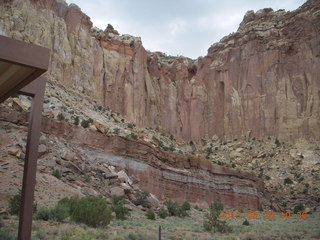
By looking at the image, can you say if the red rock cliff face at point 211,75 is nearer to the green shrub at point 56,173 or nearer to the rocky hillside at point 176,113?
the rocky hillside at point 176,113

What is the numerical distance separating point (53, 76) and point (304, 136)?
121ft

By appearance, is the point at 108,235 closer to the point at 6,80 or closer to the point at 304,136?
the point at 6,80

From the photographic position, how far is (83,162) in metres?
27.6

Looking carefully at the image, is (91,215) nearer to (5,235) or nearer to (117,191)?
(5,235)

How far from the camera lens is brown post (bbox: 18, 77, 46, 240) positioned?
10.3 m

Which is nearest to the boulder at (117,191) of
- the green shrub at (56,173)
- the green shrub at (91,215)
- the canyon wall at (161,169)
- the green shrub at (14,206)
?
the canyon wall at (161,169)

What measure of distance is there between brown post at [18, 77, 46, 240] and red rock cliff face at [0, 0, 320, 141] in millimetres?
37009

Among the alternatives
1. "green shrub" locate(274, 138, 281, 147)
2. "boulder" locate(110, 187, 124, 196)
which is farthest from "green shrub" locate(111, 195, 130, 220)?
"green shrub" locate(274, 138, 281, 147)

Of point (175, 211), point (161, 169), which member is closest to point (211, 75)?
point (161, 169)

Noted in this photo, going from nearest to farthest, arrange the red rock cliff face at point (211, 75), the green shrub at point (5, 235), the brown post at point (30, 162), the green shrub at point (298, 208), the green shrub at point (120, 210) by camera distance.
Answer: the brown post at point (30, 162) → the green shrub at point (5, 235) → the green shrub at point (120, 210) → the green shrub at point (298, 208) → the red rock cliff face at point (211, 75)

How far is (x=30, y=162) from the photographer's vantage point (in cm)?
1096

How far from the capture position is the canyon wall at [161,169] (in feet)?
94.2

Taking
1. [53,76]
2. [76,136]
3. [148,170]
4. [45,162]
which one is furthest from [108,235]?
[53,76]

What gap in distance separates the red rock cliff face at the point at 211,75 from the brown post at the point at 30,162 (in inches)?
1457
